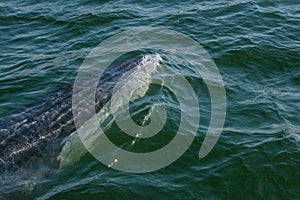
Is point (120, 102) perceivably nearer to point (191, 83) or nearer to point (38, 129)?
point (191, 83)

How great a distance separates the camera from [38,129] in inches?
534

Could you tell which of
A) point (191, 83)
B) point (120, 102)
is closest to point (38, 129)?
point (120, 102)

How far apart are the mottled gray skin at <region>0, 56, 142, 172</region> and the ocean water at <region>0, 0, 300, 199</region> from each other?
222 millimetres

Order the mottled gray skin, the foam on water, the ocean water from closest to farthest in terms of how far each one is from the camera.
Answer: the ocean water → the mottled gray skin → the foam on water

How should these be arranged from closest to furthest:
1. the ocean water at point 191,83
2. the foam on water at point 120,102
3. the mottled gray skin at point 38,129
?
the ocean water at point 191,83, the mottled gray skin at point 38,129, the foam on water at point 120,102

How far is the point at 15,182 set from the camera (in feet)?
39.7

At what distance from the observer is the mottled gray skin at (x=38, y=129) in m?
12.8

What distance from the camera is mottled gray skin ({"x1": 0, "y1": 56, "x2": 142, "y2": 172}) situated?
12750mm

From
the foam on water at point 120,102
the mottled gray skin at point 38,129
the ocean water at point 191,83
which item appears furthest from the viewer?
the foam on water at point 120,102

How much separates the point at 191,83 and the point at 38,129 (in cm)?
595

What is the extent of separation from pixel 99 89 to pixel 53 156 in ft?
11.0

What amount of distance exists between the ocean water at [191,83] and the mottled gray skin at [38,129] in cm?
22

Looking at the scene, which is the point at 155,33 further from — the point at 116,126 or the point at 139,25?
the point at 116,126

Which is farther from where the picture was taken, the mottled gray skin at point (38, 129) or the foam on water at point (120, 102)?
the foam on water at point (120, 102)
